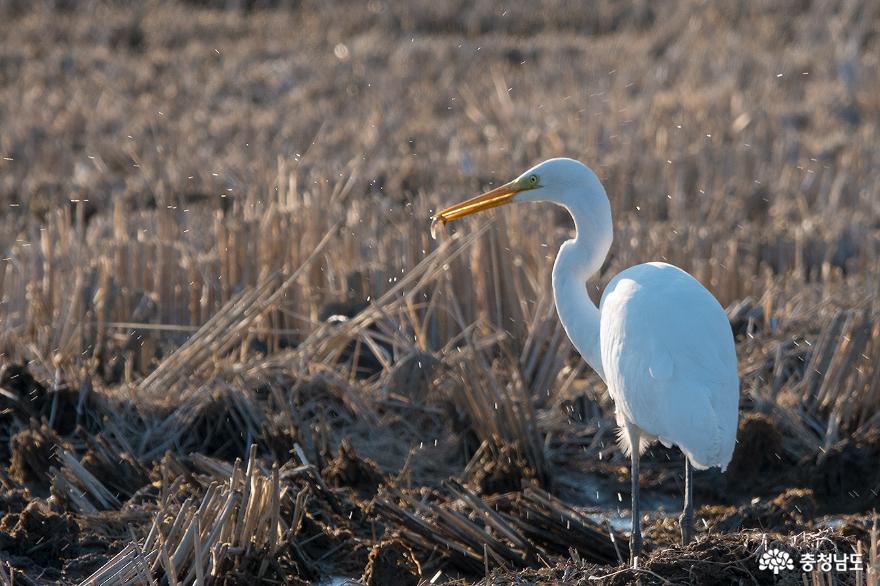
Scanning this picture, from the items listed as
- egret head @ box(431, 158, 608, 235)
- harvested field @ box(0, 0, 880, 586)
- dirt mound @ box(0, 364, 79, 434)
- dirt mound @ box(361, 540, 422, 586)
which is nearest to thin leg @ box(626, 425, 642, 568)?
harvested field @ box(0, 0, 880, 586)

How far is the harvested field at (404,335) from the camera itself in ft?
15.0

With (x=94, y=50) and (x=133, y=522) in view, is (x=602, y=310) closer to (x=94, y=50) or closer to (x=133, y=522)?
(x=133, y=522)

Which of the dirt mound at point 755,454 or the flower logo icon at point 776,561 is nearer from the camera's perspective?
the flower logo icon at point 776,561

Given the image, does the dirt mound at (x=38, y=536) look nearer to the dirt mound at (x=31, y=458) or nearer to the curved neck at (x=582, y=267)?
the dirt mound at (x=31, y=458)

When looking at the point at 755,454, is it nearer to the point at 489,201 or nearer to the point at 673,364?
the point at 673,364

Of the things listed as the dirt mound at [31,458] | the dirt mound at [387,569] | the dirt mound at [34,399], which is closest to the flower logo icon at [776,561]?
the dirt mound at [387,569]

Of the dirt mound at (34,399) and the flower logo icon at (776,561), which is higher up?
the flower logo icon at (776,561)

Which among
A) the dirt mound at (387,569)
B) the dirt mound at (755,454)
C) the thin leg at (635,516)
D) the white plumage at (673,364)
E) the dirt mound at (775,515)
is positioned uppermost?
the white plumage at (673,364)

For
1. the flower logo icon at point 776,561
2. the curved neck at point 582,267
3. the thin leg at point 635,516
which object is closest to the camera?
the flower logo icon at point 776,561

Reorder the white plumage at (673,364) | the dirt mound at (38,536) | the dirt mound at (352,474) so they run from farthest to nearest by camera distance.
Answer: the dirt mound at (352,474) → the dirt mound at (38,536) → the white plumage at (673,364)

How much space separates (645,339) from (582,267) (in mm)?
631

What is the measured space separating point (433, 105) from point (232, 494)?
9.25 metres

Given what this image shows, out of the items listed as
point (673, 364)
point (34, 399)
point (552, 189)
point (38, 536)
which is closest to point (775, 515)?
point (673, 364)

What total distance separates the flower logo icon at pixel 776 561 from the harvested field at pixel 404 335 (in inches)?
1.1
